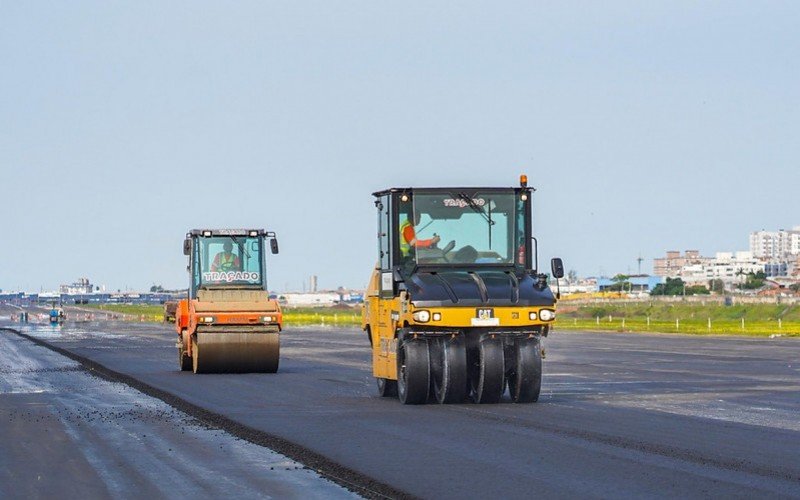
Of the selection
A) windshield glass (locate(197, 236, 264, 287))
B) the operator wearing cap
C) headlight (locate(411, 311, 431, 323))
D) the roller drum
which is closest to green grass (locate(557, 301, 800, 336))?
windshield glass (locate(197, 236, 264, 287))

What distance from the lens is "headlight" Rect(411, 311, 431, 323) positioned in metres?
23.3

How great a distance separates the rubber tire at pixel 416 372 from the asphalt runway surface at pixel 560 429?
0.29 metres

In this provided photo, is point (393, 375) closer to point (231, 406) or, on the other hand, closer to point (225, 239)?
point (231, 406)

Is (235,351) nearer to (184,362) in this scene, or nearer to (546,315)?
(184,362)

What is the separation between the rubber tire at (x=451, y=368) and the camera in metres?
23.9

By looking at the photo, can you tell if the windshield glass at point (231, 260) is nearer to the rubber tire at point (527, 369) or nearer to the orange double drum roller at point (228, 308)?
the orange double drum roller at point (228, 308)

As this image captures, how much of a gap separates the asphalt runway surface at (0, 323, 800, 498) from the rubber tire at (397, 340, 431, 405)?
29cm

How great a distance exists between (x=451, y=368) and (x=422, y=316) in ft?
3.89

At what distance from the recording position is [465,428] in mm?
19703

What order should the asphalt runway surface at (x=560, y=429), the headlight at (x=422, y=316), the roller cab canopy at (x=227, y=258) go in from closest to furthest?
1. the asphalt runway surface at (x=560, y=429)
2. the headlight at (x=422, y=316)
3. the roller cab canopy at (x=227, y=258)

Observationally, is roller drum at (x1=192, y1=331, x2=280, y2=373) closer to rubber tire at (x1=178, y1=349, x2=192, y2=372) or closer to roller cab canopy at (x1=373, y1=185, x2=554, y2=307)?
rubber tire at (x1=178, y1=349, x2=192, y2=372)

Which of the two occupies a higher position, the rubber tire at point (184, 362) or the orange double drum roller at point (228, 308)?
the orange double drum roller at point (228, 308)

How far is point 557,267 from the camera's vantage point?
24.8 metres

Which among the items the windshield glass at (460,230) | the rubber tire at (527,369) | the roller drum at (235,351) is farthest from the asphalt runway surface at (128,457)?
the roller drum at (235,351)
